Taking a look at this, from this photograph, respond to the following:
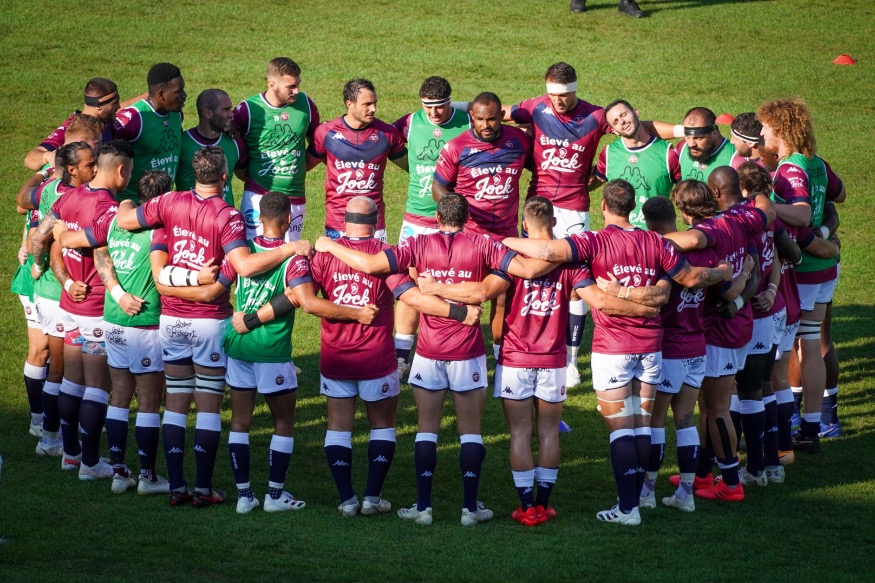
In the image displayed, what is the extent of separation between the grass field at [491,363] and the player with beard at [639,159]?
7.14 ft

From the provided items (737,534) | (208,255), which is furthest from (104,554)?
(737,534)

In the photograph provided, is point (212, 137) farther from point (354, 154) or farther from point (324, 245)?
point (324, 245)

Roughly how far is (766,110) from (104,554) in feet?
21.6

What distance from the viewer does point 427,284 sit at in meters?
7.75

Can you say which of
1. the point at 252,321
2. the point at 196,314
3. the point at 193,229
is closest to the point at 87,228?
the point at 193,229

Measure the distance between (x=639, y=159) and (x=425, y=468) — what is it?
4.24m

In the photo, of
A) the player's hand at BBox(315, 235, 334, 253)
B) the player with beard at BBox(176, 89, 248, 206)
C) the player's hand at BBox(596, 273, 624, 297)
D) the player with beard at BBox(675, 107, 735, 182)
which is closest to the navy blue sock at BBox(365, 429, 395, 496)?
the player's hand at BBox(315, 235, 334, 253)

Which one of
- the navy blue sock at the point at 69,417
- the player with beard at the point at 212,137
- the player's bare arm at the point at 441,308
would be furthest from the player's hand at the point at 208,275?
the player with beard at the point at 212,137

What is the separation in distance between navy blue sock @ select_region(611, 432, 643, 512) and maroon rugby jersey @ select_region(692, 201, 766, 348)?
1170 millimetres

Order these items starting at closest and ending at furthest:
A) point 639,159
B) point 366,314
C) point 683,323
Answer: point 366,314 → point 683,323 → point 639,159

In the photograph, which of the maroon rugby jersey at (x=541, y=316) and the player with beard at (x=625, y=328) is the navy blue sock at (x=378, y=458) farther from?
the player with beard at (x=625, y=328)

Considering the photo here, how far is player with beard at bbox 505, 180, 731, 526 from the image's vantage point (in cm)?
770

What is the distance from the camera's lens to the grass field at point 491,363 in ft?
23.2

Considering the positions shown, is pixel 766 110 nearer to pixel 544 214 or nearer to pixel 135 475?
pixel 544 214
